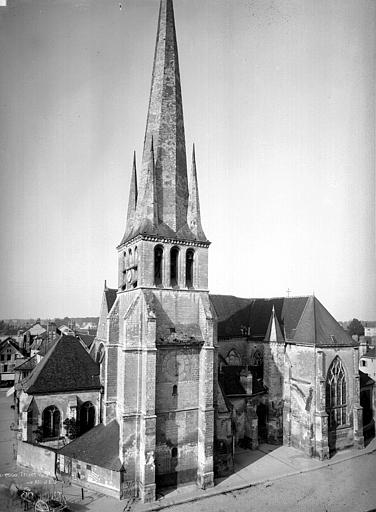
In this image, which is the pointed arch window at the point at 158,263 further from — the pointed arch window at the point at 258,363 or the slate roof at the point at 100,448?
the pointed arch window at the point at 258,363

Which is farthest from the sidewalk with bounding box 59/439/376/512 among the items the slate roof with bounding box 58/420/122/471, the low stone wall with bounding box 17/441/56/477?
the low stone wall with bounding box 17/441/56/477

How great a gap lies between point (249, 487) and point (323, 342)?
1175 cm

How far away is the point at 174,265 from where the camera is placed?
22.8 m

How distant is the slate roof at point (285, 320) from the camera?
29344mm

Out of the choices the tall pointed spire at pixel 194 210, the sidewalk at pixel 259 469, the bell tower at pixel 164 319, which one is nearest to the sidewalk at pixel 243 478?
the sidewalk at pixel 259 469

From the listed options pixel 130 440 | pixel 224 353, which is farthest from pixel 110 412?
pixel 224 353

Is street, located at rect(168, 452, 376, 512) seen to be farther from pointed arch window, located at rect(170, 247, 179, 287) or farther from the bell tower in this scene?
pointed arch window, located at rect(170, 247, 179, 287)

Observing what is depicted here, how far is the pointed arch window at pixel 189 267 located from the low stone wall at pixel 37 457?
1286 centimetres

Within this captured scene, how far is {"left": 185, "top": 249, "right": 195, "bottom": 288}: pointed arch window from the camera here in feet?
75.2

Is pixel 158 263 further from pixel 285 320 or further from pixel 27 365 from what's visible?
pixel 27 365

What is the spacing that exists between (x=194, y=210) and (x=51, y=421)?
17.6 metres

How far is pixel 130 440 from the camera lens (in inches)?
789

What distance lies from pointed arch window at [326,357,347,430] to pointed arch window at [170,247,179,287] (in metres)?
14.9

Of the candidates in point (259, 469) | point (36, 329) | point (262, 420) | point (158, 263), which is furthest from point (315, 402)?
point (36, 329)
